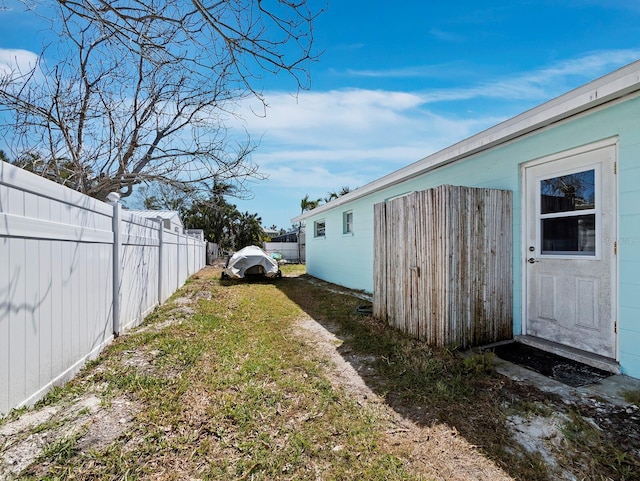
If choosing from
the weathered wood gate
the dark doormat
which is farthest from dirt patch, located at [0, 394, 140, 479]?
the dark doormat

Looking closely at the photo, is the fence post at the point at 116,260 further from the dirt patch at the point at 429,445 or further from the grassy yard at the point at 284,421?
the dirt patch at the point at 429,445

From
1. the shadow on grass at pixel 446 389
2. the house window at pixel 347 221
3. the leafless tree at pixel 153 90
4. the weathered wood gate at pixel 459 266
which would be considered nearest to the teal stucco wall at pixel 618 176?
the weathered wood gate at pixel 459 266

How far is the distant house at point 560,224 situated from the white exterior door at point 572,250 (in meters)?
0.01

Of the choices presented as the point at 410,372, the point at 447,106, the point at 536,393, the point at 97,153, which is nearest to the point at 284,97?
the point at 410,372

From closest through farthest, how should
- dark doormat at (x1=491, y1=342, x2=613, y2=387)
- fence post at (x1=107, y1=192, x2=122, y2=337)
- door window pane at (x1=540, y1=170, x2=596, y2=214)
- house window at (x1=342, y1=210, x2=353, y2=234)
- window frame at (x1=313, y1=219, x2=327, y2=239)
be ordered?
dark doormat at (x1=491, y1=342, x2=613, y2=387) < door window pane at (x1=540, y1=170, x2=596, y2=214) < fence post at (x1=107, y1=192, x2=122, y2=337) < house window at (x1=342, y1=210, x2=353, y2=234) < window frame at (x1=313, y1=219, x2=327, y2=239)

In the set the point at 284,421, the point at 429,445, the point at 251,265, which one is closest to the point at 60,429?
the point at 284,421

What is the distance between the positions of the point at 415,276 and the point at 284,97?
2818 mm

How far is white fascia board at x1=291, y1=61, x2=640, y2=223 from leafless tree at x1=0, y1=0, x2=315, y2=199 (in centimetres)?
273

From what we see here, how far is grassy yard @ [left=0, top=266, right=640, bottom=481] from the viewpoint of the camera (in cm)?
185

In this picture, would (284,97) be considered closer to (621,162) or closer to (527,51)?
(621,162)

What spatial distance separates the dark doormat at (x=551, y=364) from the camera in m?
2.93

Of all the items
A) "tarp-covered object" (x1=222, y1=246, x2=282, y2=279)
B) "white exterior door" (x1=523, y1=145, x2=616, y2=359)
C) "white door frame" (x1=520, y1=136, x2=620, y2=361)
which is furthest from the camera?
"tarp-covered object" (x1=222, y1=246, x2=282, y2=279)

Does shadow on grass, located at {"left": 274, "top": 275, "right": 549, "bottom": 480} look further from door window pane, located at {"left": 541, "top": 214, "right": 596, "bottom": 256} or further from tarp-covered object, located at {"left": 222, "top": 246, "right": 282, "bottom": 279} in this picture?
tarp-covered object, located at {"left": 222, "top": 246, "right": 282, "bottom": 279}

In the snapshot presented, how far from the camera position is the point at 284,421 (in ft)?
7.82
